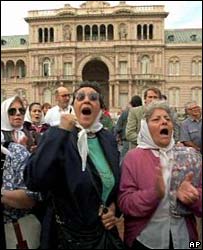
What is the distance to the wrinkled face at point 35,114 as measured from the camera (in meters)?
5.68

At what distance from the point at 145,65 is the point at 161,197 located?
150ft

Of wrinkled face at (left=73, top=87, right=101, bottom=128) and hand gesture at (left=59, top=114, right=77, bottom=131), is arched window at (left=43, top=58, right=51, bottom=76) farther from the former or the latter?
hand gesture at (left=59, top=114, right=77, bottom=131)

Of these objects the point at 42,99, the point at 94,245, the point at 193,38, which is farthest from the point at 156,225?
the point at 193,38

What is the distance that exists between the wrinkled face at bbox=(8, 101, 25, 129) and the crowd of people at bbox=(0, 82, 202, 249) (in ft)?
0.49

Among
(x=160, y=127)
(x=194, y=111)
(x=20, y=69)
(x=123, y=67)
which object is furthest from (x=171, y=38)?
(x=160, y=127)

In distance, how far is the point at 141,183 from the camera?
2.60 metres

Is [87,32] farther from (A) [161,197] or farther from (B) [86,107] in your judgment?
(A) [161,197]

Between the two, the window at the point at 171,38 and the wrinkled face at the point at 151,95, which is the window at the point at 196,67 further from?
the wrinkled face at the point at 151,95

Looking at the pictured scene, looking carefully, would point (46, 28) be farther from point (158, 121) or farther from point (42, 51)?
point (158, 121)

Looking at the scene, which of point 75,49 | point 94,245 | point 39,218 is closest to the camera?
point 94,245

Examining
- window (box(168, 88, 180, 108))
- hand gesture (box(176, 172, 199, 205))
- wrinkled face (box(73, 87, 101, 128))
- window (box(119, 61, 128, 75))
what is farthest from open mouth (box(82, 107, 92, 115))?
window (box(168, 88, 180, 108))

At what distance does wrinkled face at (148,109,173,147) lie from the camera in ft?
8.91

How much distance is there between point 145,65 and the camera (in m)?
47.4

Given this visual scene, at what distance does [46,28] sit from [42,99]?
7658 millimetres
